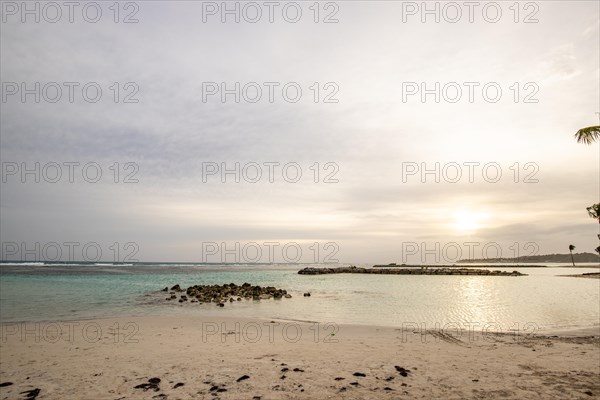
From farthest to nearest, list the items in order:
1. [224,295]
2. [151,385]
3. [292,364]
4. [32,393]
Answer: [224,295] < [292,364] < [151,385] < [32,393]

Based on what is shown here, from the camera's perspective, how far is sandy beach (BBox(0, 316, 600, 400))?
24.0 feet

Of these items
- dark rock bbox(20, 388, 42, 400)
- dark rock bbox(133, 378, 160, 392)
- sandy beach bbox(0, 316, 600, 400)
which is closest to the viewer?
dark rock bbox(20, 388, 42, 400)

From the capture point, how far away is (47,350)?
10.6 m

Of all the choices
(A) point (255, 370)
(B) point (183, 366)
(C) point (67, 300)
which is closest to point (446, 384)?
(A) point (255, 370)

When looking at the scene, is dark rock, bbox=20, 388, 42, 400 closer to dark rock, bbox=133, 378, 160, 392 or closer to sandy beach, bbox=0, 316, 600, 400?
sandy beach, bbox=0, 316, 600, 400

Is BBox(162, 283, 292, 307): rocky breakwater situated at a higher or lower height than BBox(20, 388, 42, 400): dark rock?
lower

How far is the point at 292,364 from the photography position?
29.9ft

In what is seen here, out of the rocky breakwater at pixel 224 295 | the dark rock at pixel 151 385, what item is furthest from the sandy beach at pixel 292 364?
the rocky breakwater at pixel 224 295

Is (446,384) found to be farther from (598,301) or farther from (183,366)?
(598,301)

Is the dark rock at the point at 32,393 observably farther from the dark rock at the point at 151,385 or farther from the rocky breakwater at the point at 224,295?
the rocky breakwater at the point at 224,295

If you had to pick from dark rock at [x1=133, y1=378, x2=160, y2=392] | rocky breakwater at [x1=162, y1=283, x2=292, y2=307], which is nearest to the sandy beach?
dark rock at [x1=133, y1=378, x2=160, y2=392]

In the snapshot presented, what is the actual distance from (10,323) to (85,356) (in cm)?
820

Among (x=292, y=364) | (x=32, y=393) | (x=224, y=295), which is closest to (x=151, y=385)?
(x=32, y=393)

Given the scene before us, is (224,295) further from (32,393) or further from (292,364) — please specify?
(32,393)
